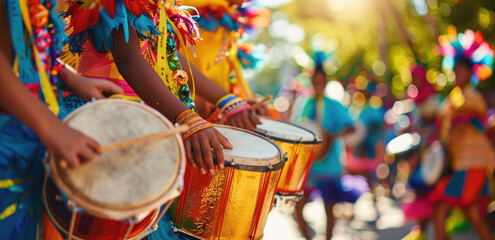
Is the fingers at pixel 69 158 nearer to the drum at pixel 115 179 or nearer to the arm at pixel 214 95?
the drum at pixel 115 179

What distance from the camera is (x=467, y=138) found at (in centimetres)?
601

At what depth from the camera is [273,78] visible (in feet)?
124

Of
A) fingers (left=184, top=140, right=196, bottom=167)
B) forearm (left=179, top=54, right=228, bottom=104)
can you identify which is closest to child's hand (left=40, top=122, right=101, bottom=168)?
fingers (left=184, top=140, right=196, bottom=167)

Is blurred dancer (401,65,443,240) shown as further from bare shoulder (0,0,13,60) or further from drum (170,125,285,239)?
bare shoulder (0,0,13,60)

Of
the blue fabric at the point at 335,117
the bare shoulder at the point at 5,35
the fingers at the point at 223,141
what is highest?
the bare shoulder at the point at 5,35

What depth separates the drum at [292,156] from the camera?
10.0 feet

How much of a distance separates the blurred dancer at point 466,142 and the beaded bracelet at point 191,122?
15.0ft

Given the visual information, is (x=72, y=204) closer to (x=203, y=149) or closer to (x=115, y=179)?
(x=115, y=179)

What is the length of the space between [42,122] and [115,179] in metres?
0.26

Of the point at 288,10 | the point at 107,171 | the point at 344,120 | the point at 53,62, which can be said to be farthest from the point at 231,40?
the point at 288,10

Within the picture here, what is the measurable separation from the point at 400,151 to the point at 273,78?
29.3m

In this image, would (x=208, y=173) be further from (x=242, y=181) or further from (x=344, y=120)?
(x=344, y=120)

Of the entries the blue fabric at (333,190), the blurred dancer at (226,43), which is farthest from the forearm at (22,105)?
the blue fabric at (333,190)

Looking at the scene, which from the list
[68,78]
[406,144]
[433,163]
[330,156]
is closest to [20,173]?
[68,78]
